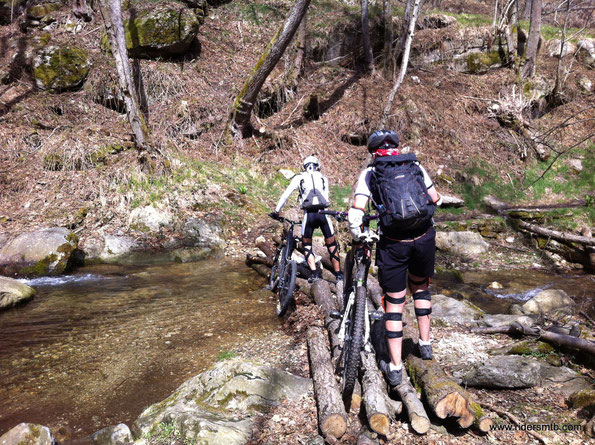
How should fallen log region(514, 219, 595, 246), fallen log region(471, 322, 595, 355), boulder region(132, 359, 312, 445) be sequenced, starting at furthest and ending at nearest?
1. fallen log region(514, 219, 595, 246)
2. fallen log region(471, 322, 595, 355)
3. boulder region(132, 359, 312, 445)

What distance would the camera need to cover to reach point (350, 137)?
16359 millimetres

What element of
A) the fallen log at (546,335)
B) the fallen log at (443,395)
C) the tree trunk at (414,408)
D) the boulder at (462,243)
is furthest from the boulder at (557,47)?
the tree trunk at (414,408)

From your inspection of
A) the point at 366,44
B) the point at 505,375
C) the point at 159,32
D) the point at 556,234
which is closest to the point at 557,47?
the point at 366,44

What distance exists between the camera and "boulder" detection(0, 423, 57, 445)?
330cm

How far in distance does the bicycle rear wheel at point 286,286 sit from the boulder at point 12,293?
4.96 meters

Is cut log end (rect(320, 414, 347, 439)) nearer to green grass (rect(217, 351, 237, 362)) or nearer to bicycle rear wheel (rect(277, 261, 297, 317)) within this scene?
green grass (rect(217, 351, 237, 362))

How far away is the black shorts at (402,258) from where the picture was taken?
380 cm

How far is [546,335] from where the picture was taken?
16.0ft

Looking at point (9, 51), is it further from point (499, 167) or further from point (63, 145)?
point (499, 167)

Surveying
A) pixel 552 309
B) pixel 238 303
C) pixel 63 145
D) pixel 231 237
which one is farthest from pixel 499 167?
pixel 63 145

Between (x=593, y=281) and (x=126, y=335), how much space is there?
34.2 ft

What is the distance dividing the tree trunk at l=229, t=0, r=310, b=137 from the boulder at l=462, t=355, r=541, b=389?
12.3 metres

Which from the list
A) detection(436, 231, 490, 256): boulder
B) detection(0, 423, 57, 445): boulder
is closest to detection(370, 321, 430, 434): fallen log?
detection(0, 423, 57, 445): boulder

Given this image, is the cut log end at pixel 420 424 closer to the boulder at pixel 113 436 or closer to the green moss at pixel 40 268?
the boulder at pixel 113 436
